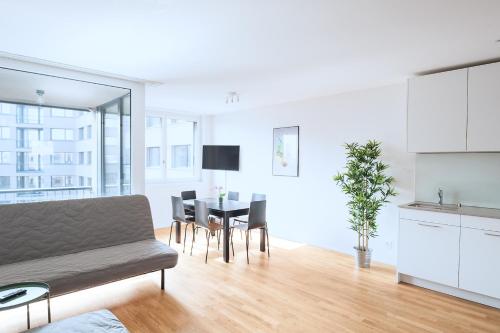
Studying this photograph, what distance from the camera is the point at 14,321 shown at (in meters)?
2.70

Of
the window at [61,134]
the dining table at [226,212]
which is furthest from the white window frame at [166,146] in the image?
the window at [61,134]

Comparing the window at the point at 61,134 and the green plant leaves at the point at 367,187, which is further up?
the window at the point at 61,134

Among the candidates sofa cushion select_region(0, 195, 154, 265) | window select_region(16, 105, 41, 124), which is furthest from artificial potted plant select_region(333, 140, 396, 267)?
window select_region(16, 105, 41, 124)

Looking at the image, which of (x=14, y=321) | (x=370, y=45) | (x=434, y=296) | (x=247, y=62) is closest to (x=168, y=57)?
(x=247, y=62)

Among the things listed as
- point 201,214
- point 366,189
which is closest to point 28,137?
point 201,214

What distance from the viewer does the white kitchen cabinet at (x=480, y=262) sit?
9.75ft

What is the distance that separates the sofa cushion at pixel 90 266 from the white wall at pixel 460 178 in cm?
312

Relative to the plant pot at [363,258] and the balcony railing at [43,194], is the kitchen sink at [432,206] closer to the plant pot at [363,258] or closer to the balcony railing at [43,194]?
the plant pot at [363,258]

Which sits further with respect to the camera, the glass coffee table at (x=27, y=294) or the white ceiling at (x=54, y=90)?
the white ceiling at (x=54, y=90)

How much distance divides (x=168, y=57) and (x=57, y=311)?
8.67 feet

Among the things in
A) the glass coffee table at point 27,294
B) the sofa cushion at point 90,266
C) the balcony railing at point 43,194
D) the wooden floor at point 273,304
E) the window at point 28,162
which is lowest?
the wooden floor at point 273,304

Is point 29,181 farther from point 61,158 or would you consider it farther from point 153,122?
point 153,122

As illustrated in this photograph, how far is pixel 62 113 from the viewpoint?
3.90 m

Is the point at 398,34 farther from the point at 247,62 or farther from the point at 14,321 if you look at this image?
the point at 14,321
